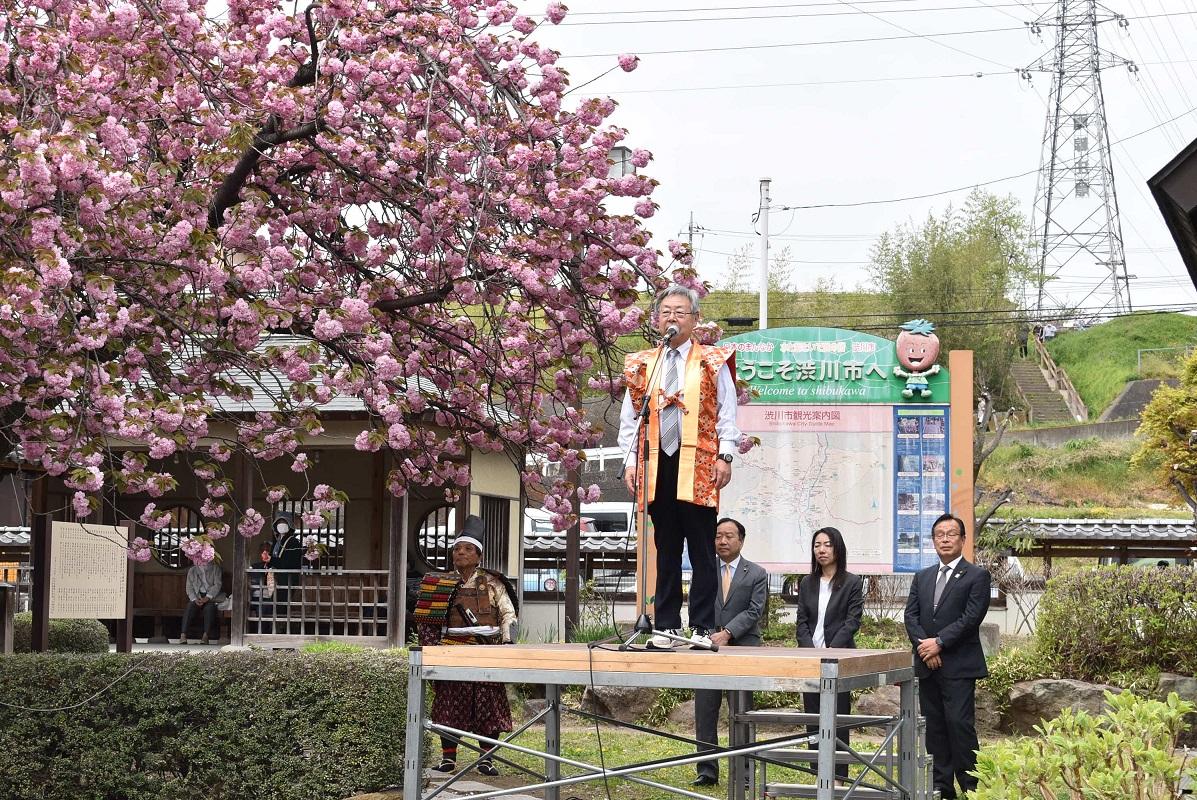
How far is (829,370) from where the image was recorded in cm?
1265

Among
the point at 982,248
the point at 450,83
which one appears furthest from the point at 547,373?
the point at 982,248

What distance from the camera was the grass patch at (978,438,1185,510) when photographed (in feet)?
138

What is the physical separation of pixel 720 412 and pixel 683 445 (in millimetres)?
298

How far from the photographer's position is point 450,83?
26.8 ft

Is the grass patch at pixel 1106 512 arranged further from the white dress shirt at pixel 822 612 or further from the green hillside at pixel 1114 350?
the white dress shirt at pixel 822 612

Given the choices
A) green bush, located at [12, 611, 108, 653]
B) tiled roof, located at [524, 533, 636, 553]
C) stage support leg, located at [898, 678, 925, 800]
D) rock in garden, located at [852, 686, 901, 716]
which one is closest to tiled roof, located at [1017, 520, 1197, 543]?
tiled roof, located at [524, 533, 636, 553]

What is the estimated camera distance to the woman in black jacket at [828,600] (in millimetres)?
8805

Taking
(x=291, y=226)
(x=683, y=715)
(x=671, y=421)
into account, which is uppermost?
(x=291, y=226)

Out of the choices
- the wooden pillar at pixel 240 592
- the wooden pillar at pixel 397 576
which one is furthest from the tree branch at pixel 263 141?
the wooden pillar at pixel 240 592

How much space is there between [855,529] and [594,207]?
18.2ft

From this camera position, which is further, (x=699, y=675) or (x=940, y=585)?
(x=940, y=585)

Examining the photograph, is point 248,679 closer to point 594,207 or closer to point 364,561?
point 594,207

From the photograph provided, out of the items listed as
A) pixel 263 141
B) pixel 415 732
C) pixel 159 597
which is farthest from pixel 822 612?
pixel 159 597

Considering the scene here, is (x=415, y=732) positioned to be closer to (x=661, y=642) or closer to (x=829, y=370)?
(x=661, y=642)
